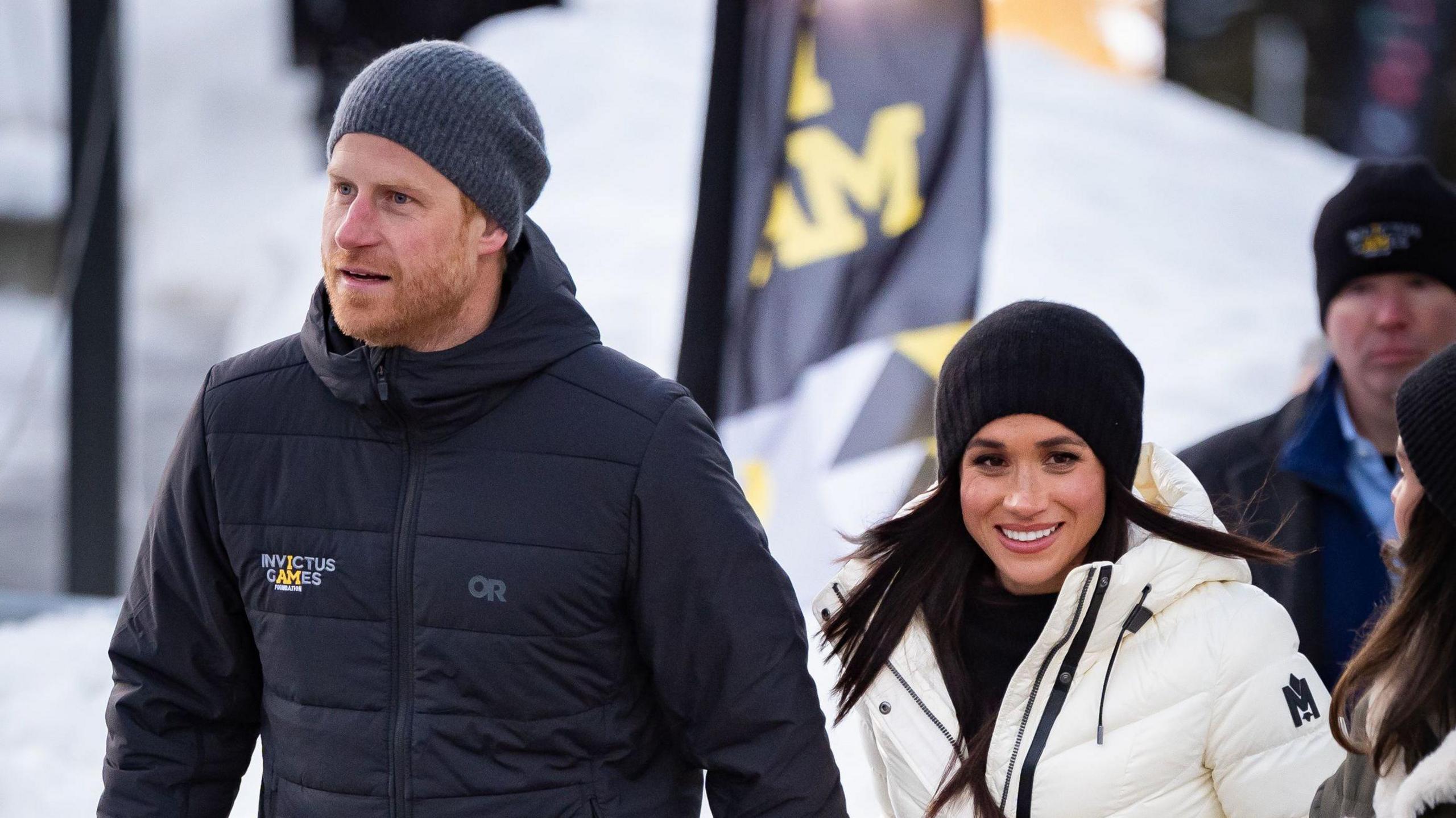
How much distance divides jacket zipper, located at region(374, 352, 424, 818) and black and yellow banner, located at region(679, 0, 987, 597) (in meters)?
1.58

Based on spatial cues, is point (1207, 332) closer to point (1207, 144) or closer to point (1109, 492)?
point (1207, 144)

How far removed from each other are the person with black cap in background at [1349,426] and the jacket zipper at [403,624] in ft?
4.46

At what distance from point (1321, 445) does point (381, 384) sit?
1734 mm

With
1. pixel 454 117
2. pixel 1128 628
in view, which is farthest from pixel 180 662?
pixel 1128 628

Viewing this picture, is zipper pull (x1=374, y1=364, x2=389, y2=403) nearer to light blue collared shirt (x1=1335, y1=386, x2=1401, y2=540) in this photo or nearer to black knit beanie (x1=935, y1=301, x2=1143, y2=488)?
black knit beanie (x1=935, y1=301, x2=1143, y2=488)

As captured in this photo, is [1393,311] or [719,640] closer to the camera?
[719,640]

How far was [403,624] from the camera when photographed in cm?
192

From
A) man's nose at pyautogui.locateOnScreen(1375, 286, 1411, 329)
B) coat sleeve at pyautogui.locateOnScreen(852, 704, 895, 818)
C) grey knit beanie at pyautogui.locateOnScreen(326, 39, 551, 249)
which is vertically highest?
grey knit beanie at pyautogui.locateOnScreen(326, 39, 551, 249)

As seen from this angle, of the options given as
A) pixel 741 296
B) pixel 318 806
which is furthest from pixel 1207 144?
pixel 318 806

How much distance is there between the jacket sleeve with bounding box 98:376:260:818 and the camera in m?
2.07

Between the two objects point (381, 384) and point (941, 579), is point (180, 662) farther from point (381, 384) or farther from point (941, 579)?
point (941, 579)

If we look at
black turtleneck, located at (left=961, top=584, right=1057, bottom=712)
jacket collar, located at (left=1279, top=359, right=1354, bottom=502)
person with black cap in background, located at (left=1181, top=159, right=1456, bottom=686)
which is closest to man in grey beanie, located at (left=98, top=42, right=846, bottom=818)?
black turtleneck, located at (left=961, top=584, right=1057, bottom=712)

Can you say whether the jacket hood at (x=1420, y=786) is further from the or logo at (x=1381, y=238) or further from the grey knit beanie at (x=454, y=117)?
the or logo at (x=1381, y=238)

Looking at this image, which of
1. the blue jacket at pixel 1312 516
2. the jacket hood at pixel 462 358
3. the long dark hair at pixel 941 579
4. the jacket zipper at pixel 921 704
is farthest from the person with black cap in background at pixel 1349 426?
the jacket hood at pixel 462 358
